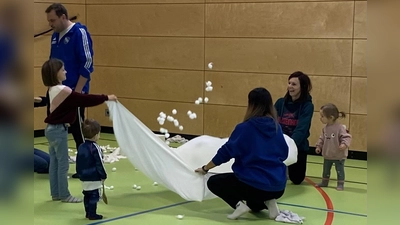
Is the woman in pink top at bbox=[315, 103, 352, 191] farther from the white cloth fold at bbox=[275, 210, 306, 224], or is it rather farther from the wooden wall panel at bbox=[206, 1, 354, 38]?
the wooden wall panel at bbox=[206, 1, 354, 38]

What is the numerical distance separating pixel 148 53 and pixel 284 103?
2.96 m

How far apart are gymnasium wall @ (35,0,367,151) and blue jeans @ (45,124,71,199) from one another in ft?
10.3

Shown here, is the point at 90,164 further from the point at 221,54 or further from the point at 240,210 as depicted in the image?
the point at 221,54

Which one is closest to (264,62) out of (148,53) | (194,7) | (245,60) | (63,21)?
(245,60)

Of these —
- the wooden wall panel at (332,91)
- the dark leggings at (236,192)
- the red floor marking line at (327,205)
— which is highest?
the wooden wall panel at (332,91)

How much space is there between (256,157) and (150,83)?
161 inches

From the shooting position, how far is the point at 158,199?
4.27 metres

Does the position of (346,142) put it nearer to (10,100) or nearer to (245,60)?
(245,60)

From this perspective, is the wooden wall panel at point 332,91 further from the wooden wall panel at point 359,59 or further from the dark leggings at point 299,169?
the dark leggings at point 299,169

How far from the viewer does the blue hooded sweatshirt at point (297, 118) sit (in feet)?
15.5

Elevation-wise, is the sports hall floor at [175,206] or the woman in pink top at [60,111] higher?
the woman in pink top at [60,111]

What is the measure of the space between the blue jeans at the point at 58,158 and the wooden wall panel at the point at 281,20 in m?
3.28

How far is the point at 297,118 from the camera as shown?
190 inches

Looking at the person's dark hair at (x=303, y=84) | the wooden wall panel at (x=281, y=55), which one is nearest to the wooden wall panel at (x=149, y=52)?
the wooden wall panel at (x=281, y=55)
